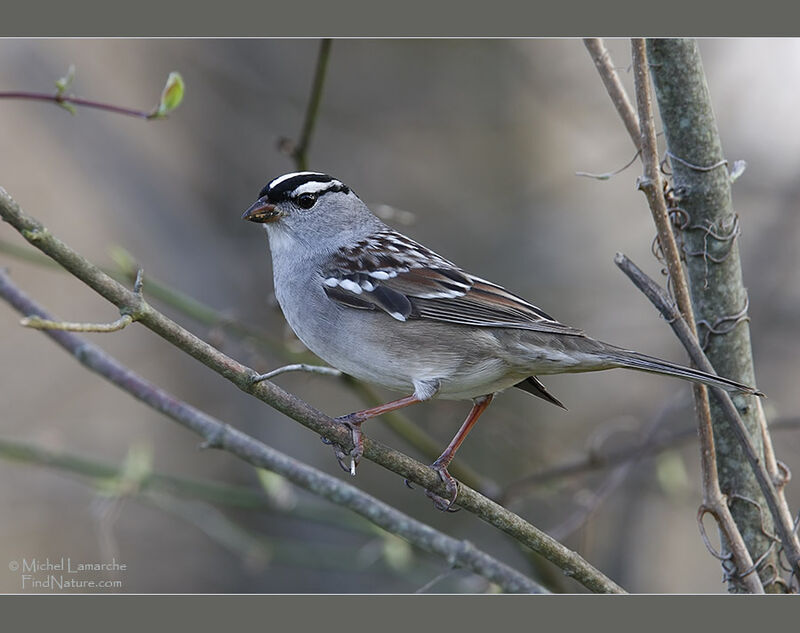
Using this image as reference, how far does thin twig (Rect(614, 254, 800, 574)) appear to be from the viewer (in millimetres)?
2670

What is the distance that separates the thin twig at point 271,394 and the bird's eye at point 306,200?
1116mm

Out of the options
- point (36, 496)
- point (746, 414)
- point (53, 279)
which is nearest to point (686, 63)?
point (746, 414)

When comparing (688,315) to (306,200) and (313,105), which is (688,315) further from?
(313,105)

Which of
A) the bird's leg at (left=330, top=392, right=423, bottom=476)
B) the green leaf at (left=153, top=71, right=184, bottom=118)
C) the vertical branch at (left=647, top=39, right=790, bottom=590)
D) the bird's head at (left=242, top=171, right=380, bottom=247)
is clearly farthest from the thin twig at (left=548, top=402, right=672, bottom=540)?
the green leaf at (left=153, top=71, right=184, bottom=118)

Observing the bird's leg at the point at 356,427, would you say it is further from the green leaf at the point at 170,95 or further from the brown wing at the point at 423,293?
the green leaf at the point at 170,95

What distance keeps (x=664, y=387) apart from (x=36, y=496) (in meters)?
4.15

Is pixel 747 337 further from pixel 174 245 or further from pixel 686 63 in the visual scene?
pixel 174 245

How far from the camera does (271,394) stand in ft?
7.60

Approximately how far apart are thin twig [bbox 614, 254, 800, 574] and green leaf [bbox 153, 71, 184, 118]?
4.86ft

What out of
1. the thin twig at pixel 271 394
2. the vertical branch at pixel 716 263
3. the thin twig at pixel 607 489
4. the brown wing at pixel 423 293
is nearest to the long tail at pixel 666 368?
the brown wing at pixel 423 293

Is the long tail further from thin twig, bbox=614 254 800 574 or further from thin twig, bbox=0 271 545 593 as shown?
thin twig, bbox=0 271 545 593

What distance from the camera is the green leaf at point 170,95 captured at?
8.42 ft

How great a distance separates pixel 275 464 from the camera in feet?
9.85

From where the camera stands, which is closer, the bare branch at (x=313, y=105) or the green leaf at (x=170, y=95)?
the green leaf at (x=170, y=95)
